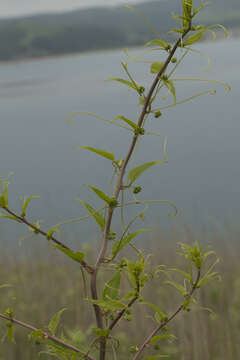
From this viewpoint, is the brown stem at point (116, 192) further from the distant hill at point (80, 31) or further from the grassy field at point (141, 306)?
the distant hill at point (80, 31)

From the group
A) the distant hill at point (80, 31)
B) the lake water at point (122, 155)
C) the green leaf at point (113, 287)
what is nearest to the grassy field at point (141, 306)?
the lake water at point (122, 155)

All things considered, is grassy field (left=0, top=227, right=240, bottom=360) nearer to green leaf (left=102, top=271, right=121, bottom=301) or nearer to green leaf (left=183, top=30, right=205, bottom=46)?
green leaf (left=102, top=271, right=121, bottom=301)

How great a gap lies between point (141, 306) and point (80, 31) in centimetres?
3294

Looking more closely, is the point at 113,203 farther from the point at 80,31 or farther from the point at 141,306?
the point at 80,31

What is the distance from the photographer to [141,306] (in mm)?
2139

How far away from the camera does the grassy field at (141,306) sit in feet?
6.29

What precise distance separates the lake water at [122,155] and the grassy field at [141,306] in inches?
14.5

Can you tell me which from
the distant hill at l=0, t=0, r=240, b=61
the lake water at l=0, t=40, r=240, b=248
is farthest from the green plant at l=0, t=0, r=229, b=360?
the distant hill at l=0, t=0, r=240, b=61

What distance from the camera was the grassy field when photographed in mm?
1918

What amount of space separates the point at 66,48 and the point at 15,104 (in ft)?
54.4

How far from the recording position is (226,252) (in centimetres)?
309

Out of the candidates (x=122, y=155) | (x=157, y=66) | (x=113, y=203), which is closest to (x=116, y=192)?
(x=113, y=203)

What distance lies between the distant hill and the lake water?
12.6m

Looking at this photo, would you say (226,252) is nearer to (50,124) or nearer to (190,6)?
(190,6)
